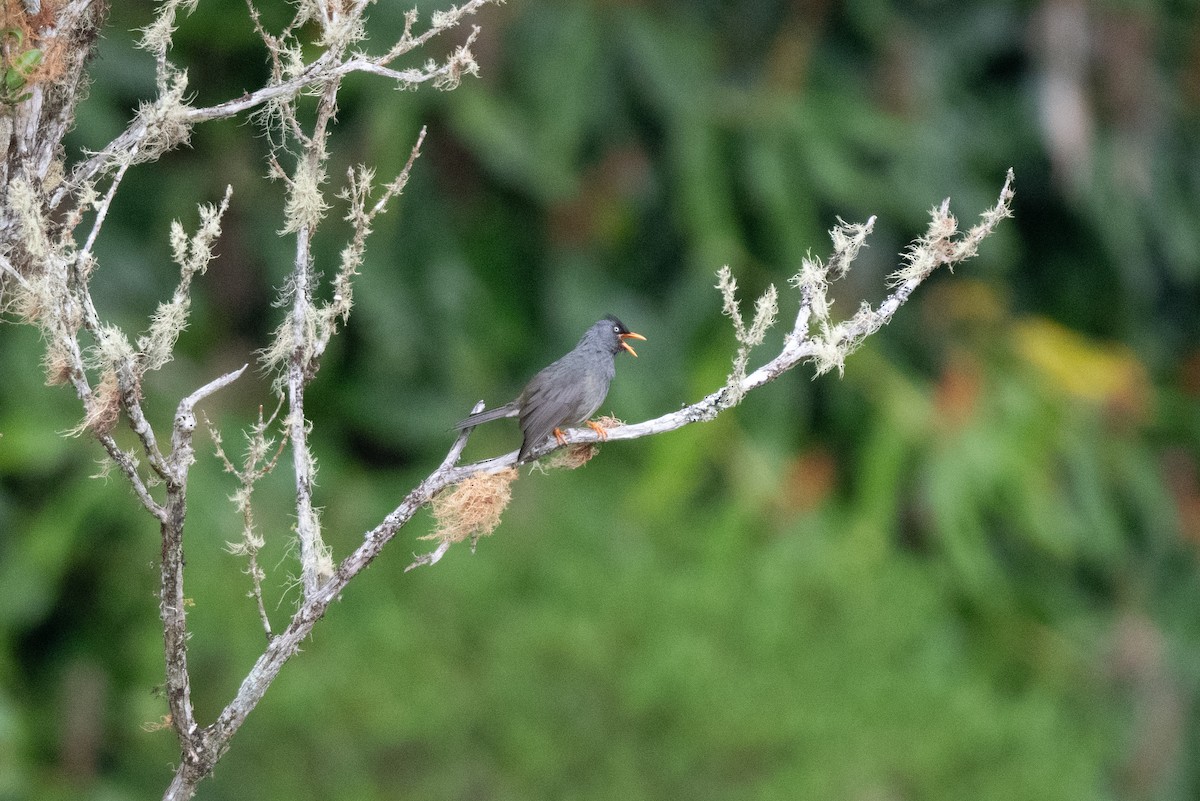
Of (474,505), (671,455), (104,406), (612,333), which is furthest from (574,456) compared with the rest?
(671,455)

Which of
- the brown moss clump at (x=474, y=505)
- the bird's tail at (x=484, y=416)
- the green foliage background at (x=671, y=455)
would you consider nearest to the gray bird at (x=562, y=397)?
the bird's tail at (x=484, y=416)

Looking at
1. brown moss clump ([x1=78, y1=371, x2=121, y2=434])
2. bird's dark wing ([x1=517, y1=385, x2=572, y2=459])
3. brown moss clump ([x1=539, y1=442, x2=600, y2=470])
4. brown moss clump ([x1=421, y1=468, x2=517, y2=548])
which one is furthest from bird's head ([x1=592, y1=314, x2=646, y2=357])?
brown moss clump ([x1=78, y1=371, x2=121, y2=434])

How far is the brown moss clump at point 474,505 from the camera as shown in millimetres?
2359

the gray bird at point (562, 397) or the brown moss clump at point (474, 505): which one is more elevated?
the gray bird at point (562, 397)

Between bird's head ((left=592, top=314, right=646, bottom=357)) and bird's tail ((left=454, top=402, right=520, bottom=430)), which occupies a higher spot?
bird's head ((left=592, top=314, right=646, bottom=357))

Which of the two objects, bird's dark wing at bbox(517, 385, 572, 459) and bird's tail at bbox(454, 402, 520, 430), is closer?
bird's tail at bbox(454, 402, 520, 430)

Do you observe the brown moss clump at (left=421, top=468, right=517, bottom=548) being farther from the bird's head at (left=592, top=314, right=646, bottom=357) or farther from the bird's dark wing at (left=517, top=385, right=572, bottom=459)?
the bird's head at (left=592, top=314, right=646, bottom=357)

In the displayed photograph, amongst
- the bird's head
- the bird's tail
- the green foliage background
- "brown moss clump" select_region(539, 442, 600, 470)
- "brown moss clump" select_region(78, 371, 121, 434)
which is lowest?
"brown moss clump" select_region(78, 371, 121, 434)

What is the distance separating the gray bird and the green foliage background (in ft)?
11.0

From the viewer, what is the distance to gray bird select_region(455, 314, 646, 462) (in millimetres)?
2988

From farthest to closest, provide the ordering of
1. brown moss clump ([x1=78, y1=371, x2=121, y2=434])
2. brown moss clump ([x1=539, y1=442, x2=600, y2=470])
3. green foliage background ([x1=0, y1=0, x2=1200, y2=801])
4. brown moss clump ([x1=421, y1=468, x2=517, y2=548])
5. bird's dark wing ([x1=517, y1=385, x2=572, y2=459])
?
green foliage background ([x1=0, y1=0, x2=1200, y2=801]) < bird's dark wing ([x1=517, y1=385, x2=572, y2=459]) < brown moss clump ([x1=539, y1=442, x2=600, y2=470]) < brown moss clump ([x1=421, y1=468, x2=517, y2=548]) < brown moss clump ([x1=78, y1=371, x2=121, y2=434])

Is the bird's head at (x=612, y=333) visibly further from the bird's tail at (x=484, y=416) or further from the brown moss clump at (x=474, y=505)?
the brown moss clump at (x=474, y=505)

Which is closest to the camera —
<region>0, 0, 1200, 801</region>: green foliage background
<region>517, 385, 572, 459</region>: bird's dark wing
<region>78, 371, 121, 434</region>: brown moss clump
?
<region>78, 371, 121, 434</region>: brown moss clump

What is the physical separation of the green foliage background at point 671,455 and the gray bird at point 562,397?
3.35 meters
